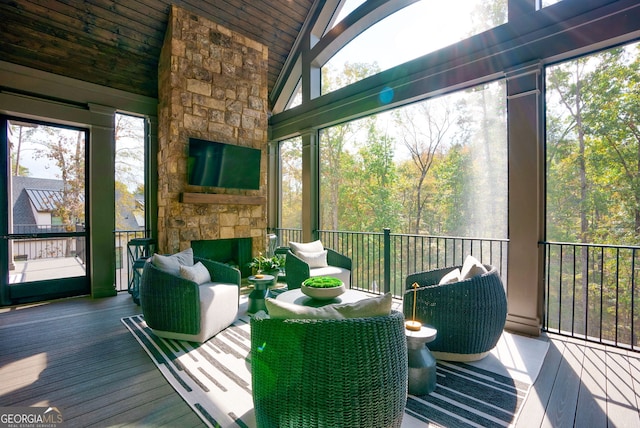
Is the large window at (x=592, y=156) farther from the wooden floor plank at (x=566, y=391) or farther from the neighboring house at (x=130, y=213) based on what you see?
the neighboring house at (x=130, y=213)

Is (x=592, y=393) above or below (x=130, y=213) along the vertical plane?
below

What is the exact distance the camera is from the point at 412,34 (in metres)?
4.61

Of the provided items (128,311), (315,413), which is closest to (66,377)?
(128,311)

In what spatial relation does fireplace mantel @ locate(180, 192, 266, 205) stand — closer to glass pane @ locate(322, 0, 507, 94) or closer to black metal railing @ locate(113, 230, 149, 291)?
black metal railing @ locate(113, 230, 149, 291)

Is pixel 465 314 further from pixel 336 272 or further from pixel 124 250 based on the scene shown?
pixel 124 250

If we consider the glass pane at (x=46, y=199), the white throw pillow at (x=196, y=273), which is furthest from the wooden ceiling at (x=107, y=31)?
the white throw pillow at (x=196, y=273)

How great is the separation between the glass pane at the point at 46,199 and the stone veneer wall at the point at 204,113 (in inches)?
43.1

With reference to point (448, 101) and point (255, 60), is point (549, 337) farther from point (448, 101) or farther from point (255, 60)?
point (255, 60)

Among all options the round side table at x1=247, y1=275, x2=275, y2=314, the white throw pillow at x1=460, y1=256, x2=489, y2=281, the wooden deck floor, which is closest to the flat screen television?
the round side table at x1=247, y1=275, x2=275, y2=314

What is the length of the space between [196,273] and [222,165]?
2207 millimetres

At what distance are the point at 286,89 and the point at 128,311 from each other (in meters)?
4.80

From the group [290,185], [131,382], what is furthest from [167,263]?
[290,185]

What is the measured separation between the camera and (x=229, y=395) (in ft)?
6.42

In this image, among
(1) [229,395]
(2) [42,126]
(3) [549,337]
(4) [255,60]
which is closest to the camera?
(1) [229,395]
